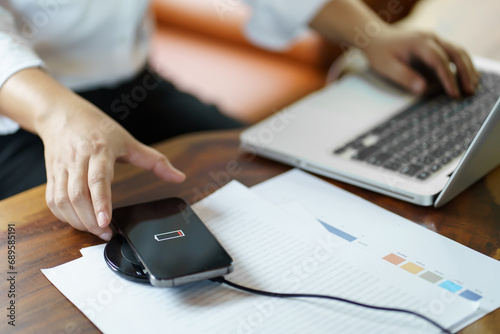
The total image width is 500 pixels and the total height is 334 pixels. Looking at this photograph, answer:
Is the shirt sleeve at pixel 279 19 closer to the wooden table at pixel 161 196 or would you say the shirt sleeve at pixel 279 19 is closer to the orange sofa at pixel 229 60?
the wooden table at pixel 161 196

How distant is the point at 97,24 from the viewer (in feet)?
3.14

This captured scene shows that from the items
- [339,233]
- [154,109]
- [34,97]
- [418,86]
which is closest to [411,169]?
[339,233]

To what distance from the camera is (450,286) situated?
0.48 m

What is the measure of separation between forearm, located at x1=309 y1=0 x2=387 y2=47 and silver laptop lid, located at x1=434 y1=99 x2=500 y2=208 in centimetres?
38

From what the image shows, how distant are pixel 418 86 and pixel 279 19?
306 millimetres

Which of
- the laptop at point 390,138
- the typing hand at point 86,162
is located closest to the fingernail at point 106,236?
the typing hand at point 86,162

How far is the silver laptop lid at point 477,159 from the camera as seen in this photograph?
1.75ft

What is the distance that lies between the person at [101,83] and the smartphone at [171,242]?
0.03m

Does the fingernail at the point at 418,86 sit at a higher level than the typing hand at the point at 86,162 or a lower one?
higher

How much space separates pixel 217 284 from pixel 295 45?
140 centimetres

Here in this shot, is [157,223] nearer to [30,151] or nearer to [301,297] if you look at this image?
[301,297]

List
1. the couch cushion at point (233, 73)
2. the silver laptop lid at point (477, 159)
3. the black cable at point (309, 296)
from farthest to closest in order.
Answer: the couch cushion at point (233, 73), the silver laptop lid at point (477, 159), the black cable at point (309, 296)

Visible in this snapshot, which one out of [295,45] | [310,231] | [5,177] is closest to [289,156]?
[310,231]

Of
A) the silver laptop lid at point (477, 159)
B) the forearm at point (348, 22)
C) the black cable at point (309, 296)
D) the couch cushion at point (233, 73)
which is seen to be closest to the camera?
the black cable at point (309, 296)
